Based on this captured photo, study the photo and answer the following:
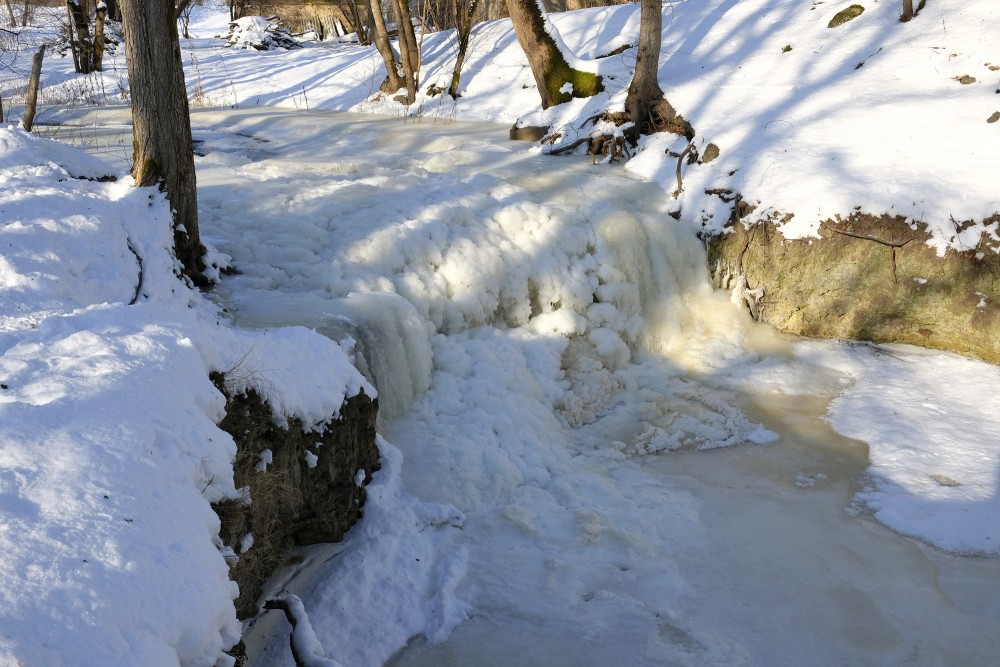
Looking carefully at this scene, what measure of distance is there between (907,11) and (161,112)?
35.8 feet

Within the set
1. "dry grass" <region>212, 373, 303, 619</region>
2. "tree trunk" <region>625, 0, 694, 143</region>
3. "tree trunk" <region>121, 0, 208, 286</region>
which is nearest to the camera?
"dry grass" <region>212, 373, 303, 619</region>

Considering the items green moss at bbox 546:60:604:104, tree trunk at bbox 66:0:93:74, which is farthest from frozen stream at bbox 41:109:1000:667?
tree trunk at bbox 66:0:93:74

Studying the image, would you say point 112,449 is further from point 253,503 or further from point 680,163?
point 680,163

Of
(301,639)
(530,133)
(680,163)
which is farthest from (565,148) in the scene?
(301,639)

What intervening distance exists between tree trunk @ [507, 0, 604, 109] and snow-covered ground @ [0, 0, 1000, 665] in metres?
1.22

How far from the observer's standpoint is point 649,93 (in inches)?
416

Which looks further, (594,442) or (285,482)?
(594,442)

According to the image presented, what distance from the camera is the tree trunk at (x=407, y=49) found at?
14.7 m

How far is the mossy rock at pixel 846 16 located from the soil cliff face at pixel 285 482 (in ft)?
36.1

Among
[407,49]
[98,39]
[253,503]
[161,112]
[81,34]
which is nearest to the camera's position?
[253,503]

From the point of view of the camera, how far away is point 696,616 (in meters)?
4.46

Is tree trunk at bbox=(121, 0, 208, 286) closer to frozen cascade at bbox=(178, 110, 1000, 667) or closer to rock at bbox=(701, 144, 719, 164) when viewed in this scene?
frozen cascade at bbox=(178, 110, 1000, 667)

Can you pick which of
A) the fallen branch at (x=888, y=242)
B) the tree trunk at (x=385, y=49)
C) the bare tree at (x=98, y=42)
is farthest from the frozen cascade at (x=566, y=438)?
the bare tree at (x=98, y=42)

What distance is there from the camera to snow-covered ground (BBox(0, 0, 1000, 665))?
8.87 ft
